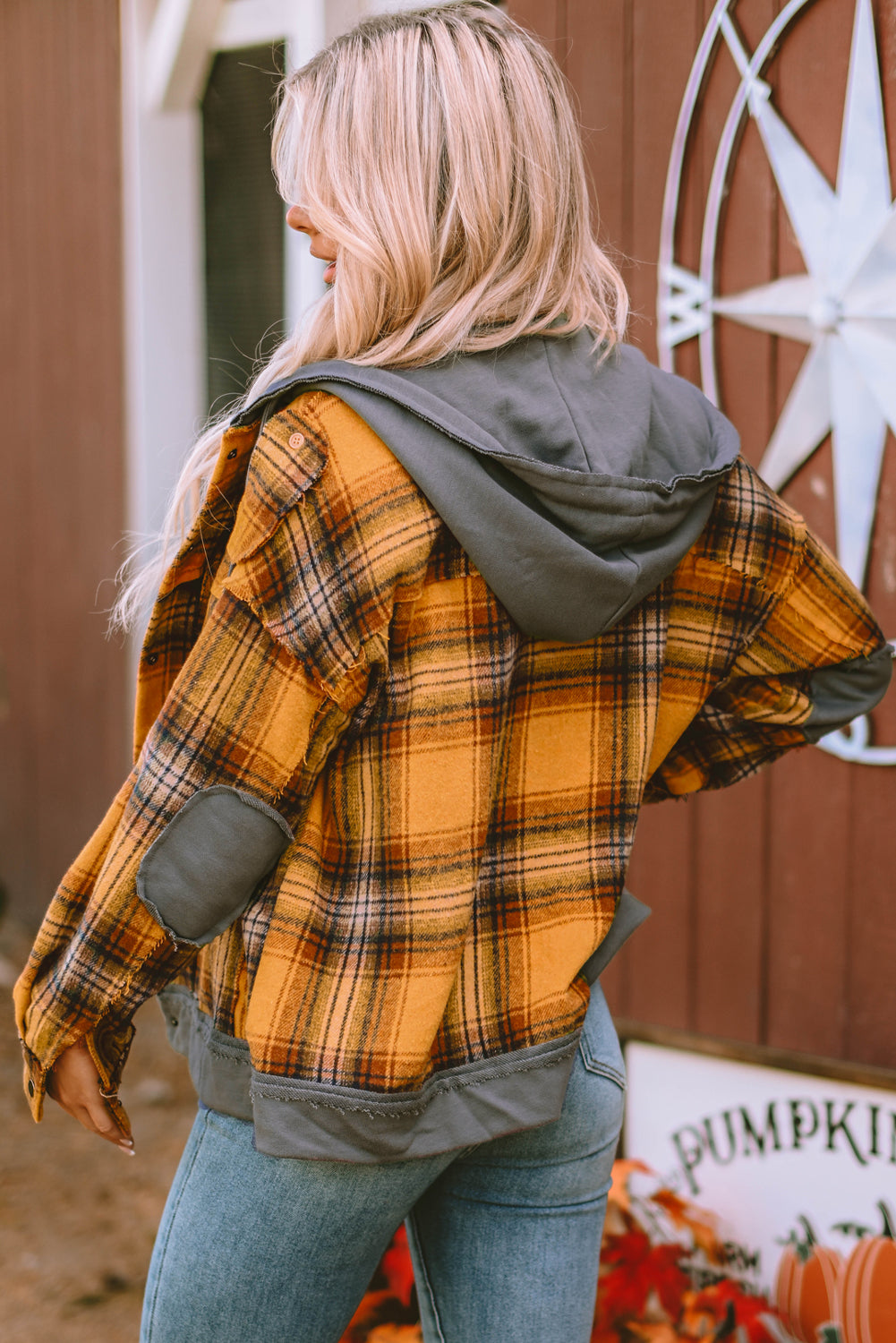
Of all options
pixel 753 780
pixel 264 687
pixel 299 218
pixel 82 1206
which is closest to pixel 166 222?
pixel 753 780

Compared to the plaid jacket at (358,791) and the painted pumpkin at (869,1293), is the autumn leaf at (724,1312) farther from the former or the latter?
the plaid jacket at (358,791)

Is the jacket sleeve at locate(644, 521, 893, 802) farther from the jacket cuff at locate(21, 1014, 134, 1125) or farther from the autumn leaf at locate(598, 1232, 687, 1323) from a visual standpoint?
the autumn leaf at locate(598, 1232, 687, 1323)

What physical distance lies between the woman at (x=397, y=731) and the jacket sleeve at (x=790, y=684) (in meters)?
0.22

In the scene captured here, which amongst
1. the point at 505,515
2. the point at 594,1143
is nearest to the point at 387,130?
the point at 505,515

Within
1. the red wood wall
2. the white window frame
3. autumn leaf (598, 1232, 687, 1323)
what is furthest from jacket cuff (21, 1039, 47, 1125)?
the white window frame

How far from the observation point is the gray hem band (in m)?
0.97

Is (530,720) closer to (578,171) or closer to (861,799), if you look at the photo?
(578,171)

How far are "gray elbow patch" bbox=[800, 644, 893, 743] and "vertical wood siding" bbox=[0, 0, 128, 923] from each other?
295 centimetres

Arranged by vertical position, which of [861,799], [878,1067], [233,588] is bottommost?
[878,1067]

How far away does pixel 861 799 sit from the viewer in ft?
7.36

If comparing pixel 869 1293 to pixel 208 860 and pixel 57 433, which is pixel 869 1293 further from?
pixel 57 433

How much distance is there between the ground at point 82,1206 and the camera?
7.65ft

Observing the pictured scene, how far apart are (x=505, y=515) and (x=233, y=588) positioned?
22cm

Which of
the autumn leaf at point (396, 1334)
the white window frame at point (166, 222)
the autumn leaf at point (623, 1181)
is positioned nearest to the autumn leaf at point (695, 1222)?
the autumn leaf at point (623, 1181)
